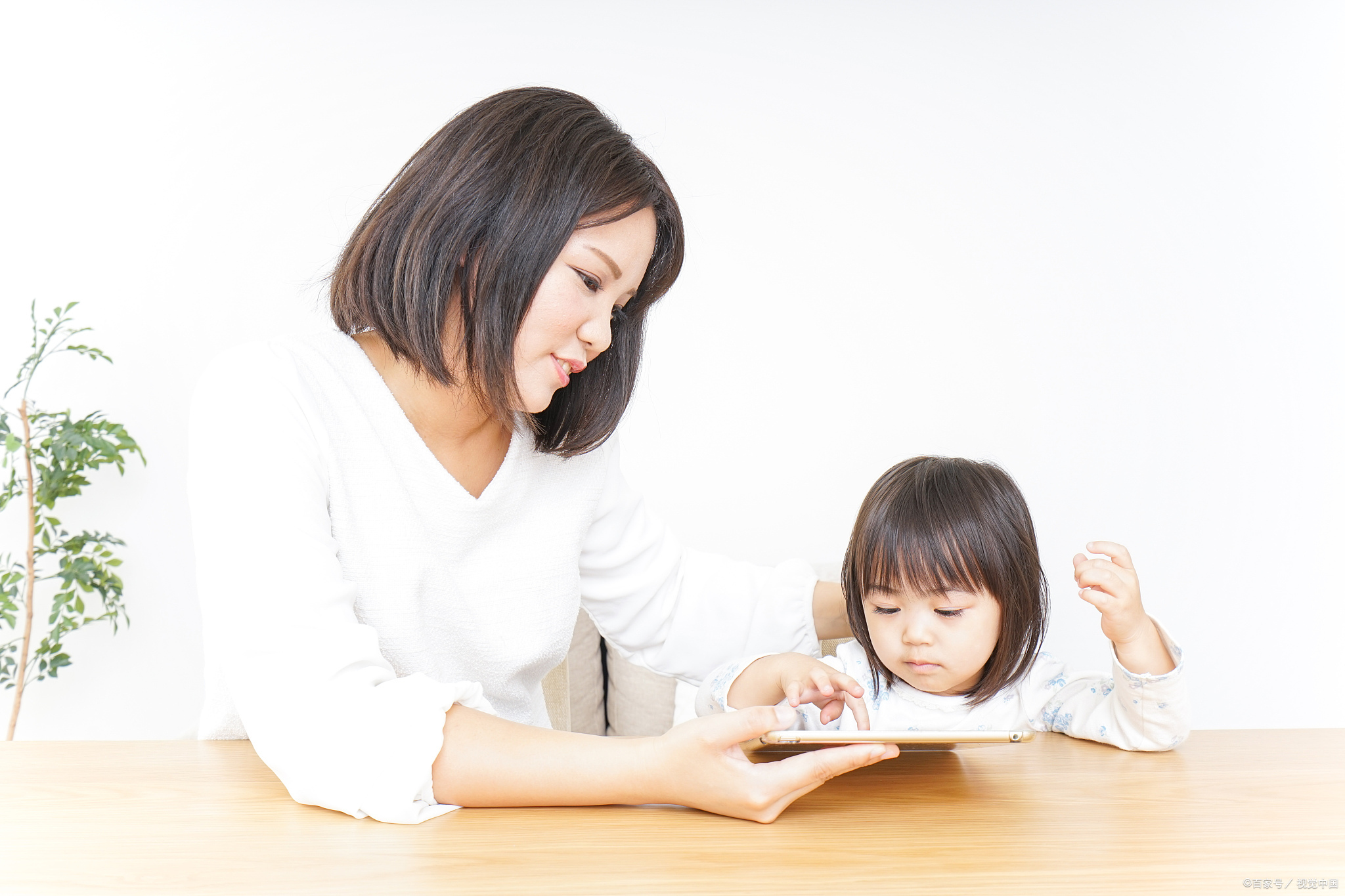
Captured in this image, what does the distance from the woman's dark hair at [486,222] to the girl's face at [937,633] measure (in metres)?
0.59

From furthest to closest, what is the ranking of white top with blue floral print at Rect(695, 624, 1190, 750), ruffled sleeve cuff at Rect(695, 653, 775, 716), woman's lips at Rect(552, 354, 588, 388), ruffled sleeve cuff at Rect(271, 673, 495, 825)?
1. ruffled sleeve cuff at Rect(695, 653, 775, 716)
2. woman's lips at Rect(552, 354, 588, 388)
3. white top with blue floral print at Rect(695, 624, 1190, 750)
4. ruffled sleeve cuff at Rect(271, 673, 495, 825)

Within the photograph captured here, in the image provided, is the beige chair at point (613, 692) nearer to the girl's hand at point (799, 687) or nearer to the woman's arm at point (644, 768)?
the girl's hand at point (799, 687)

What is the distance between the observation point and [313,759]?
29.6 inches

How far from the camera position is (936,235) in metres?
2.72

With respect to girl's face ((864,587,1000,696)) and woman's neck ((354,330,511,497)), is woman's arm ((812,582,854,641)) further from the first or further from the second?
woman's neck ((354,330,511,497))

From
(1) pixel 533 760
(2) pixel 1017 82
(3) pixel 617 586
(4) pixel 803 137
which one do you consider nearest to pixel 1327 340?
(2) pixel 1017 82

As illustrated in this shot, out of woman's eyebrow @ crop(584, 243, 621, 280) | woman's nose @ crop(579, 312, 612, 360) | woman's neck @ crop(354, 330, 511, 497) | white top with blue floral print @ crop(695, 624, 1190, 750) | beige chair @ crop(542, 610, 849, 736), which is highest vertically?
woman's eyebrow @ crop(584, 243, 621, 280)

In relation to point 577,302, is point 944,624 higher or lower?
lower

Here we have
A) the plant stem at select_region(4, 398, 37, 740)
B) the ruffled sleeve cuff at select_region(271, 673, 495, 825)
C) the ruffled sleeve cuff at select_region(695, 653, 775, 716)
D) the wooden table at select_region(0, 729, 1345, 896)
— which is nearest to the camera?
the wooden table at select_region(0, 729, 1345, 896)

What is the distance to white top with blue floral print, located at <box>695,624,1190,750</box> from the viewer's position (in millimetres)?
981

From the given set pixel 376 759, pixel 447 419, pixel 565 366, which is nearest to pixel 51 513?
pixel 447 419

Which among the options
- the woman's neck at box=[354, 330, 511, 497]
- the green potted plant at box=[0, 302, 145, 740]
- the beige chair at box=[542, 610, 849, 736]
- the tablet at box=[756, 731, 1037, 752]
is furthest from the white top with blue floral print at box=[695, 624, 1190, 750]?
the green potted plant at box=[0, 302, 145, 740]

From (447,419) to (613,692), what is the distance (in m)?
1.38

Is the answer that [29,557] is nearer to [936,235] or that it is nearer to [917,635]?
[917,635]
